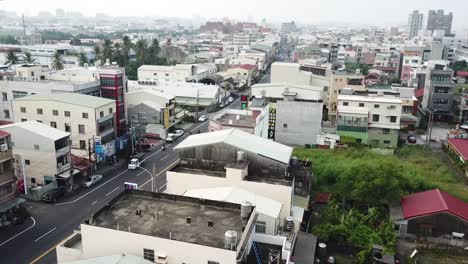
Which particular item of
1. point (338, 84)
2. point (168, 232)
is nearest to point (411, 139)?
point (338, 84)

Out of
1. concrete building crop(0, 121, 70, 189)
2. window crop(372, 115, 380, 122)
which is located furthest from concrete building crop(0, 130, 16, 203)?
window crop(372, 115, 380, 122)

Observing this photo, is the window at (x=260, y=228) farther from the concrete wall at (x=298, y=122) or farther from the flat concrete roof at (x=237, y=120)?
the concrete wall at (x=298, y=122)

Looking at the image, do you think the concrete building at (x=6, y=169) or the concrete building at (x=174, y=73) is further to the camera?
the concrete building at (x=174, y=73)

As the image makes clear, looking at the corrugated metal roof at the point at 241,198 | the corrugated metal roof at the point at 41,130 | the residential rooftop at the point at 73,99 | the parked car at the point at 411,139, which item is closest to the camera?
the corrugated metal roof at the point at 241,198

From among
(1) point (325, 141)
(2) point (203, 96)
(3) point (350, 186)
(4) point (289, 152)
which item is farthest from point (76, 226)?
(2) point (203, 96)

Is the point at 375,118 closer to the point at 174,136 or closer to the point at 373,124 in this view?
the point at 373,124

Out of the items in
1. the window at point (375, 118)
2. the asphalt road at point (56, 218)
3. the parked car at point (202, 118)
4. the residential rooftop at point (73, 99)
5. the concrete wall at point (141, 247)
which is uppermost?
the residential rooftop at point (73, 99)

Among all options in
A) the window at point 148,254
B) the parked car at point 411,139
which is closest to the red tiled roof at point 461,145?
the parked car at point 411,139

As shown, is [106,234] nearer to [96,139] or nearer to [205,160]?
[205,160]
